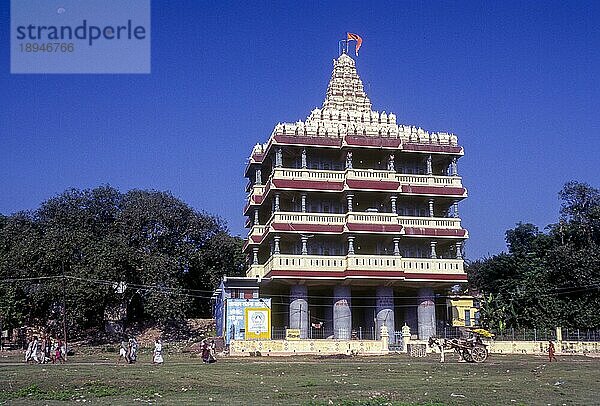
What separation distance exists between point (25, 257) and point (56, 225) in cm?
528

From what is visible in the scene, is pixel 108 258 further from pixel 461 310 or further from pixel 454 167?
pixel 461 310

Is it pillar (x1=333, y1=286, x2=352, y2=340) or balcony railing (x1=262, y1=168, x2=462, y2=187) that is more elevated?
balcony railing (x1=262, y1=168, x2=462, y2=187)

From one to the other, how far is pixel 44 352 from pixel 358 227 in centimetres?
2390

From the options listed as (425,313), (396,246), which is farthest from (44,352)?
(425,313)

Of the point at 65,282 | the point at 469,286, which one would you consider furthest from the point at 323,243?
the point at 469,286

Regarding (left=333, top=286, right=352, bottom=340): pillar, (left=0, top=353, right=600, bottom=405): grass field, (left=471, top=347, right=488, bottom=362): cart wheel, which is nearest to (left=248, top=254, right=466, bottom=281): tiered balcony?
(left=333, top=286, right=352, bottom=340): pillar

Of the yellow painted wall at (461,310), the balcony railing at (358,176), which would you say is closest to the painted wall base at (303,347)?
the balcony railing at (358,176)

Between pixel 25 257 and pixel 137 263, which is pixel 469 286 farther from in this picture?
pixel 25 257

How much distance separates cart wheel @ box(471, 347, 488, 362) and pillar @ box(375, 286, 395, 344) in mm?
16443

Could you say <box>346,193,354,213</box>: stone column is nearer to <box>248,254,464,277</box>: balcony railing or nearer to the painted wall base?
<box>248,254,464,277</box>: balcony railing

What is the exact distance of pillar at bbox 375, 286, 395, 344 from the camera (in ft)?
180

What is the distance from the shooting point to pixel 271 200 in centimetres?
5928

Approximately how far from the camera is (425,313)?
2223 inches

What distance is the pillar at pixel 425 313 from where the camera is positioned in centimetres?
5588
